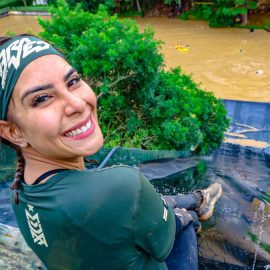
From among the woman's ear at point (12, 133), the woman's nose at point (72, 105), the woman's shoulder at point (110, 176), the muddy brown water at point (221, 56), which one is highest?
the woman's nose at point (72, 105)

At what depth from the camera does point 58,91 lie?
40.3 inches

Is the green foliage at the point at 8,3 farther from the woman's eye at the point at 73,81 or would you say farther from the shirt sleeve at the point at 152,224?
the shirt sleeve at the point at 152,224

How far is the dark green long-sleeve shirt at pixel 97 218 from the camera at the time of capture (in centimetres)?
98

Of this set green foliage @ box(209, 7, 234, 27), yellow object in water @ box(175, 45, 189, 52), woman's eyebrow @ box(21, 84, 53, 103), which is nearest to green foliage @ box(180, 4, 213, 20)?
green foliage @ box(209, 7, 234, 27)

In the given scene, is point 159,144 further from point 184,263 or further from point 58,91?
point 58,91

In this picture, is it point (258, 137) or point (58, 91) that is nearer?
point (58, 91)

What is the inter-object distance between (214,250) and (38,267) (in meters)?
1.04

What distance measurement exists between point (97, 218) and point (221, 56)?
1023 centimetres

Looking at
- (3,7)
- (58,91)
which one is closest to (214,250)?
(58,91)

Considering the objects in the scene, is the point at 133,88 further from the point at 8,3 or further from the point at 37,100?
the point at 8,3

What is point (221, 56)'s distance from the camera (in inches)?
415

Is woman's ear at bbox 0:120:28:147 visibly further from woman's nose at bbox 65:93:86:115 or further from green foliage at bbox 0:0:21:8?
green foliage at bbox 0:0:21:8

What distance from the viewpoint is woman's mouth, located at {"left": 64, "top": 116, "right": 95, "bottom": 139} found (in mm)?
1050

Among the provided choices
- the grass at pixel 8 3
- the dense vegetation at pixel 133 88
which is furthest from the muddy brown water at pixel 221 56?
the grass at pixel 8 3
